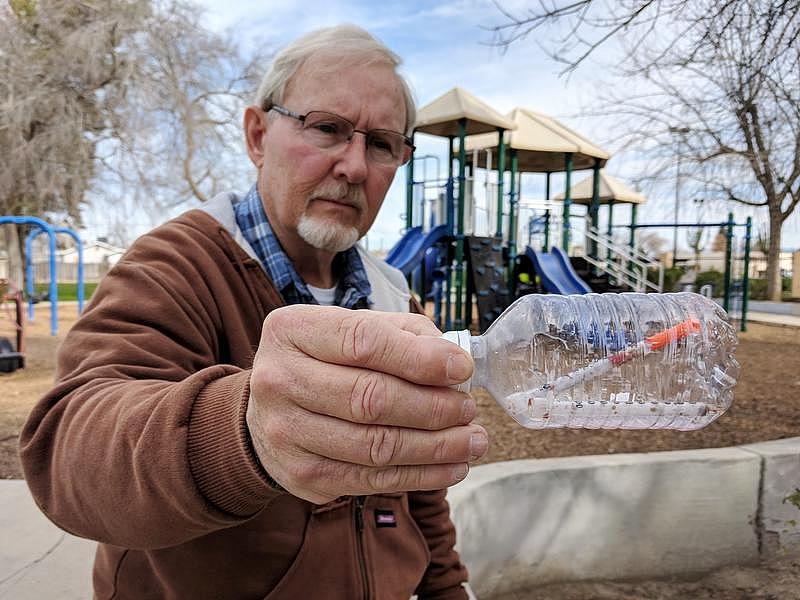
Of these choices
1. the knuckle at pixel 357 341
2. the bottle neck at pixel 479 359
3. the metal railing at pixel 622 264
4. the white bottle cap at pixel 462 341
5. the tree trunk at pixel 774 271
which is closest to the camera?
the knuckle at pixel 357 341

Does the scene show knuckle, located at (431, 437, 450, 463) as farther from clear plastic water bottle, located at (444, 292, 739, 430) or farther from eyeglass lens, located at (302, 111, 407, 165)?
eyeglass lens, located at (302, 111, 407, 165)

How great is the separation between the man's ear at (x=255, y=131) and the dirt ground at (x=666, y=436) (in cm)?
220

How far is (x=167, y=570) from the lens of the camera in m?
1.22

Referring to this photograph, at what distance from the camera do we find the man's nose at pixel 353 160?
5.22ft

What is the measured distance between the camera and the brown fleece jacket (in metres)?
0.81

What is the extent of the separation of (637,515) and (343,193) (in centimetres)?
223

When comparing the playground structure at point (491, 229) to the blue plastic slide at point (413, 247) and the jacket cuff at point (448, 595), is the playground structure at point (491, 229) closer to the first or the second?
the blue plastic slide at point (413, 247)

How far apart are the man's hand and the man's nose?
950mm

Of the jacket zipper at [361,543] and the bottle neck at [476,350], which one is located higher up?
the bottle neck at [476,350]

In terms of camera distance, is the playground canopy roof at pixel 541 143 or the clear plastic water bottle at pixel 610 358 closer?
the clear plastic water bottle at pixel 610 358

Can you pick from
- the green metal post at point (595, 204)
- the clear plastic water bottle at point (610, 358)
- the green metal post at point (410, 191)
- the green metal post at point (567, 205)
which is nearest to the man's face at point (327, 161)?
the clear plastic water bottle at point (610, 358)

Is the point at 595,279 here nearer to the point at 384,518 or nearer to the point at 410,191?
the point at 410,191

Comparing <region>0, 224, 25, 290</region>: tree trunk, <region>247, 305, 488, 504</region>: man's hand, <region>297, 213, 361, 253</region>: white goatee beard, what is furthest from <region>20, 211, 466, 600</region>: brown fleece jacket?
<region>0, 224, 25, 290</region>: tree trunk

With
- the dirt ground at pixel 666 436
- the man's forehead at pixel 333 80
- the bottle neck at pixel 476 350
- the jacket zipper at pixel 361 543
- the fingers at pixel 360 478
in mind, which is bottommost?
the dirt ground at pixel 666 436
